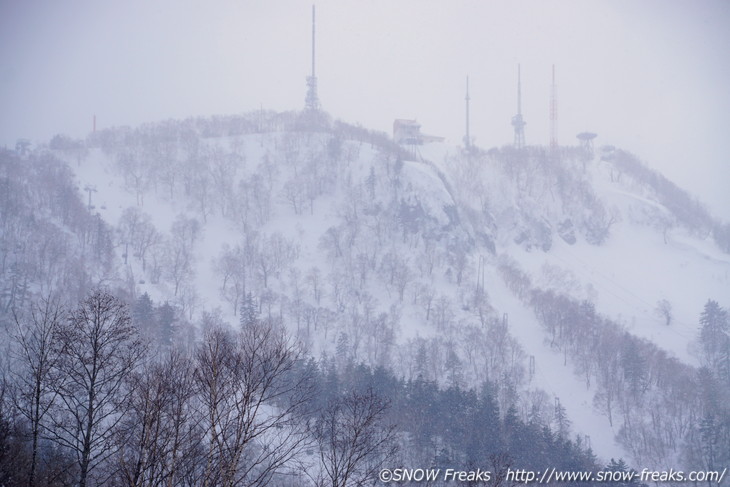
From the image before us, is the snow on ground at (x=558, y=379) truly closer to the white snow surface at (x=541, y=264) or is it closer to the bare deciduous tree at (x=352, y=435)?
the white snow surface at (x=541, y=264)

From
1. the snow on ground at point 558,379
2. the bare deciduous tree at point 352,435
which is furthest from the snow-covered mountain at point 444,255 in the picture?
the bare deciduous tree at point 352,435

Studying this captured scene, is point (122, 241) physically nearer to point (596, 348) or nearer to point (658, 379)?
point (596, 348)

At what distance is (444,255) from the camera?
76625 mm

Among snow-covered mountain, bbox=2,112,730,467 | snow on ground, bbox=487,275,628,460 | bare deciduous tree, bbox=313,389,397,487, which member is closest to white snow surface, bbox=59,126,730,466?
snow on ground, bbox=487,275,628,460

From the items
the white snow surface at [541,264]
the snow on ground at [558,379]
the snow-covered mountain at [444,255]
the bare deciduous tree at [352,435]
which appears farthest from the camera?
the white snow surface at [541,264]

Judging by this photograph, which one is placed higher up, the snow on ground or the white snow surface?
the white snow surface

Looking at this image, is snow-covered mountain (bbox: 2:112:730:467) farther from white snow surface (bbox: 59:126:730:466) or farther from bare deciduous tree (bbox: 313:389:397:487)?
bare deciduous tree (bbox: 313:389:397:487)

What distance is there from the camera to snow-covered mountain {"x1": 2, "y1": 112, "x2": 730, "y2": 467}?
53.6 m

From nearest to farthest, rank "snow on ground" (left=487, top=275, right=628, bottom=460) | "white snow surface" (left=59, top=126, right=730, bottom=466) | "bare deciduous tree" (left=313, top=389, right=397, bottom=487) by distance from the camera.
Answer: "bare deciduous tree" (left=313, top=389, right=397, bottom=487) → "snow on ground" (left=487, top=275, right=628, bottom=460) → "white snow surface" (left=59, top=126, right=730, bottom=466)

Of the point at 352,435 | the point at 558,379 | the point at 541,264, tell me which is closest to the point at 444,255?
the point at 541,264

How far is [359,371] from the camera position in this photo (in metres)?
41.9

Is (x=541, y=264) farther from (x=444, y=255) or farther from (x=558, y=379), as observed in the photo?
(x=558, y=379)

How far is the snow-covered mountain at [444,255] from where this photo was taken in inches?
2109

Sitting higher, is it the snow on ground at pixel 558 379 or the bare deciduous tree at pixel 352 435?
the bare deciduous tree at pixel 352 435
